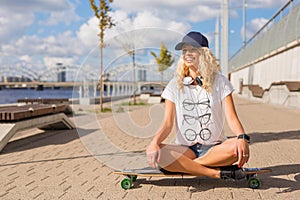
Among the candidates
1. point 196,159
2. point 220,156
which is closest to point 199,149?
point 196,159

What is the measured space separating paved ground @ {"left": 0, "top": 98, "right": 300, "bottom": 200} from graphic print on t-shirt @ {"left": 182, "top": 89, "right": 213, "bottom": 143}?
57cm

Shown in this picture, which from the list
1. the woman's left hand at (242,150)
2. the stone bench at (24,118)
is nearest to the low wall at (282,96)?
the stone bench at (24,118)

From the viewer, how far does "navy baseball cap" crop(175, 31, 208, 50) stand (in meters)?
3.93

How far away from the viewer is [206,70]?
3896mm

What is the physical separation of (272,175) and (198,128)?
1.34 metres

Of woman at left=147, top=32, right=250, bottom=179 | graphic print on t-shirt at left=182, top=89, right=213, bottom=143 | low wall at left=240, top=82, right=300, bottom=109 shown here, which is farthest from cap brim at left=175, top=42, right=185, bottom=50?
low wall at left=240, top=82, right=300, bottom=109

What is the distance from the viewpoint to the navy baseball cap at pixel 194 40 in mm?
3928

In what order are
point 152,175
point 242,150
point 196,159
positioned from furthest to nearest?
1. point 152,175
2. point 196,159
3. point 242,150

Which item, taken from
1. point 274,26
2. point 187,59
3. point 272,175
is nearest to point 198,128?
point 187,59

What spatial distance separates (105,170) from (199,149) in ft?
5.24

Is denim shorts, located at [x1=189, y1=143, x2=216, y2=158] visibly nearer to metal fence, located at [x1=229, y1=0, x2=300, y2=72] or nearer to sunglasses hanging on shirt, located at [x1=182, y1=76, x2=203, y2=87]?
sunglasses hanging on shirt, located at [x1=182, y1=76, x2=203, y2=87]

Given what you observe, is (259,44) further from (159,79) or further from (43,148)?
(43,148)

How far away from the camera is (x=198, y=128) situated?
393cm

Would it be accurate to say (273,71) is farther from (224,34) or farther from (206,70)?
(206,70)
